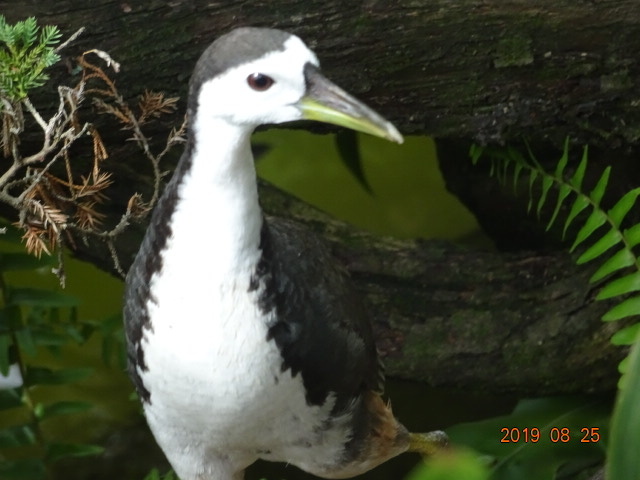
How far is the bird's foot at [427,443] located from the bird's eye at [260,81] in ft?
1.96

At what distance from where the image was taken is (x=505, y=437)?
1.40 metres

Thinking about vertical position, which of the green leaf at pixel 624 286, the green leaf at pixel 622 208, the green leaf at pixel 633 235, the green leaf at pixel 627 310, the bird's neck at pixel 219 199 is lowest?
the green leaf at pixel 627 310

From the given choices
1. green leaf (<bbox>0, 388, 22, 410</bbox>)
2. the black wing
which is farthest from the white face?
green leaf (<bbox>0, 388, 22, 410</bbox>)

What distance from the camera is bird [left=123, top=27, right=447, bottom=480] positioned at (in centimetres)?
75

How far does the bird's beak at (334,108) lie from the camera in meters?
0.75

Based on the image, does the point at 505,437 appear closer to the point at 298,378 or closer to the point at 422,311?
the point at 422,311

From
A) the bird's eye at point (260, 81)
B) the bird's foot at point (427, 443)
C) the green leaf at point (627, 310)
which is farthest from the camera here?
the bird's foot at point (427, 443)

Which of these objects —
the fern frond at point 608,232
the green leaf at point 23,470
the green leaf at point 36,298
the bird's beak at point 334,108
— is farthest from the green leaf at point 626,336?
the green leaf at point 23,470

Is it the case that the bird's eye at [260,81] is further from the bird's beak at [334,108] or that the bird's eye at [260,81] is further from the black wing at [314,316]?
the black wing at [314,316]

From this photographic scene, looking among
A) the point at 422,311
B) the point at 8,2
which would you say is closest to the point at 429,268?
the point at 422,311

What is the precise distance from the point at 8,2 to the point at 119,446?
99 centimetres

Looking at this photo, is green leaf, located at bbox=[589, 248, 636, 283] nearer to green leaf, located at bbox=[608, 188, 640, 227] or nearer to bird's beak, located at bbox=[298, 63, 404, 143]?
green leaf, located at bbox=[608, 188, 640, 227]

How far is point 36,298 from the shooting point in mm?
1250

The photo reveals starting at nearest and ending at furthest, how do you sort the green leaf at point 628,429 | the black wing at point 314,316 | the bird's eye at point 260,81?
the green leaf at point 628,429 < the bird's eye at point 260,81 < the black wing at point 314,316
